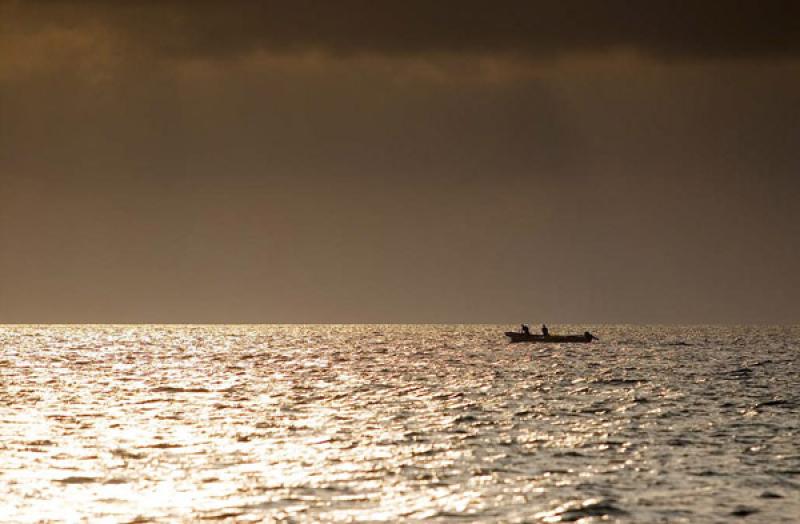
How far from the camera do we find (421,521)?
30.7 meters

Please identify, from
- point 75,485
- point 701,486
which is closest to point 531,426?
point 701,486

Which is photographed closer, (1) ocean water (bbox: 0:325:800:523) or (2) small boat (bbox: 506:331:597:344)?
(1) ocean water (bbox: 0:325:800:523)

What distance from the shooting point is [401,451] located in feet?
145

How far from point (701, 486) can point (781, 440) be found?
13.5 metres

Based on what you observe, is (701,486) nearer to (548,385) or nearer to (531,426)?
(531,426)

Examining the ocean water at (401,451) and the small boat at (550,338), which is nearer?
the ocean water at (401,451)

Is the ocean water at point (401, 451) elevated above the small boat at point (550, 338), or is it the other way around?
the small boat at point (550, 338)

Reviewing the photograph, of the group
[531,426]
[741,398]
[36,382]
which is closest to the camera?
[531,426]

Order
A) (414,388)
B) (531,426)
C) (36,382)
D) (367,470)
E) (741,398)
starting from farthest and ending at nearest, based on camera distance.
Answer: (36,382) → (414,388) → (741,398) → (531,426) → (367,470)

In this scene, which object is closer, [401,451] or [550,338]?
[401,451]

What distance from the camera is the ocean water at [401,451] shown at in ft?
107

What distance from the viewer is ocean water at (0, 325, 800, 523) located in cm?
3266

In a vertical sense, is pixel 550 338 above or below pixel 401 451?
above

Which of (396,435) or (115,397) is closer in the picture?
(396,435)
